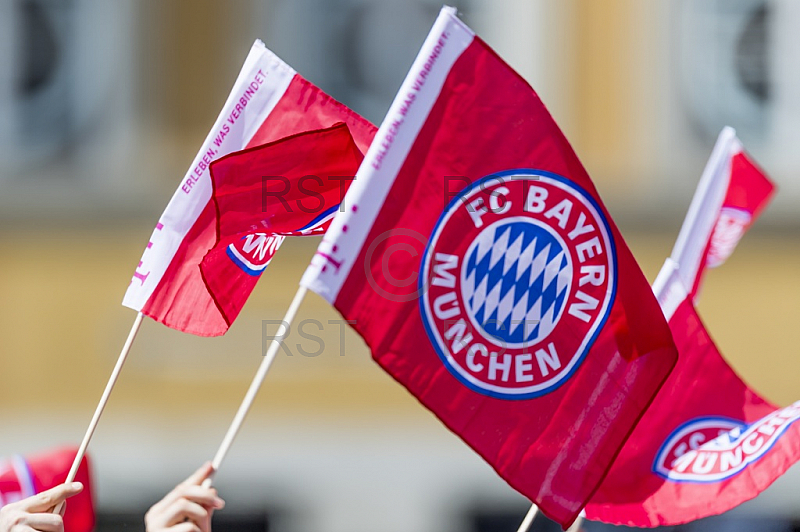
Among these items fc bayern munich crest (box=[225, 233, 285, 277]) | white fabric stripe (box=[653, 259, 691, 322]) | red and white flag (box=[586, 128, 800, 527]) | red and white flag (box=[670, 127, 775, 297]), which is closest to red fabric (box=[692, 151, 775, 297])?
red and white flag (box=[670, 127, 775, 297])

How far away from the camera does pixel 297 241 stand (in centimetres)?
707

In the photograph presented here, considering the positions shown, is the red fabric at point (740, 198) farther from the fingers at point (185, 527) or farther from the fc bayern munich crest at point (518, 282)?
the fingers at point (185, 527)

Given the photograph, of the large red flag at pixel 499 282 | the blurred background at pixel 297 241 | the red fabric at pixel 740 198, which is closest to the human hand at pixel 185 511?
the large red flag at pixel 499 282

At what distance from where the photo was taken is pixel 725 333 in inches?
285

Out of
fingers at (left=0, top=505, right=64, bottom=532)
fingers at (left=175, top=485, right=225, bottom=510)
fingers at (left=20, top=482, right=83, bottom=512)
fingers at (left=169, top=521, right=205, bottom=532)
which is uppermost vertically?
fingers at (left=175, top=485, right=225, bottom=510)

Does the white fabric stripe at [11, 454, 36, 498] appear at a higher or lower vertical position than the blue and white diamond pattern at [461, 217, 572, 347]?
lower

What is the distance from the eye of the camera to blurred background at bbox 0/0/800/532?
6.96 metres

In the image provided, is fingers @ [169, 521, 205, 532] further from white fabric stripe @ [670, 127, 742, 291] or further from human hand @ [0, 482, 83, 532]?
white fabric stripe @ [670, 127, 742, 291]

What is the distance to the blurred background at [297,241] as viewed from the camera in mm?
6965

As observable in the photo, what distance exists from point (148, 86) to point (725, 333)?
3343 mm

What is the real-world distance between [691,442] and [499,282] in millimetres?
1069

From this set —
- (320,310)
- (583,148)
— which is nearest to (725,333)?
(583,148)

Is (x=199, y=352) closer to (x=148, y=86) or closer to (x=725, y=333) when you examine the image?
(x=148, y=86)

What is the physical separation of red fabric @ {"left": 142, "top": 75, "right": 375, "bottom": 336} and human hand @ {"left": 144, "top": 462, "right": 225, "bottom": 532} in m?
0.84
